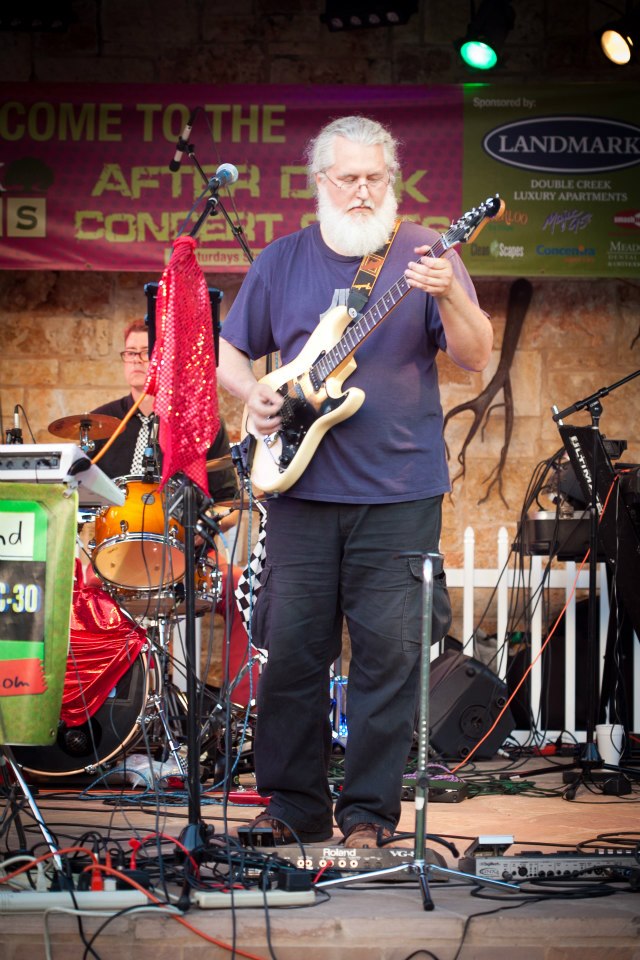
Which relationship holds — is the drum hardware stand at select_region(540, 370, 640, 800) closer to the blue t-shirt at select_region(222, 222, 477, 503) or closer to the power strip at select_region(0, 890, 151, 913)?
the blue t-shirt at select_region(222, 222, 477, 503)

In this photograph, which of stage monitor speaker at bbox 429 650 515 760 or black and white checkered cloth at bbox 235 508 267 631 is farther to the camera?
stage monitor speaker at bbox 429 650 515 760

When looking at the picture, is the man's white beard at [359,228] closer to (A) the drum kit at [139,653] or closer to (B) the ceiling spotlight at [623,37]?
(A) the drum kit at [139,653]

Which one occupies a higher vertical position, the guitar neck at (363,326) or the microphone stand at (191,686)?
the guitar neck at (363,326)

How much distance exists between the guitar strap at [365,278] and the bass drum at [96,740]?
2105mm

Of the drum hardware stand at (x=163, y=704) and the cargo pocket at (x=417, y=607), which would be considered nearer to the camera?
the cargo pocket at (x=417, y=607)

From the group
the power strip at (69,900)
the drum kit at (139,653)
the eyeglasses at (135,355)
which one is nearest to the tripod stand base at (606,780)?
the drum kit at (139,653)

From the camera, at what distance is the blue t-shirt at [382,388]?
3.12 metres

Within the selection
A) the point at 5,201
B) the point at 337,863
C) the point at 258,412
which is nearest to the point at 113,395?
the point at 5,201

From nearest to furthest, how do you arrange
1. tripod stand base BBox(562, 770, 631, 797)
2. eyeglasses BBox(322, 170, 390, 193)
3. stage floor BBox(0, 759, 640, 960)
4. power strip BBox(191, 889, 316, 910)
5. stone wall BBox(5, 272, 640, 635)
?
stage floor BBox(0, 759, 640, 960) < power strip BBox(191, 889, 316, 910) < eyeglasses BBox(322, 170, 390, 193) < tripod stand base BBox(562, 770, 631, 797) < stone wall BBox(5, 272, 640, 635)

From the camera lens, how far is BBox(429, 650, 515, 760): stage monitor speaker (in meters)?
5.29

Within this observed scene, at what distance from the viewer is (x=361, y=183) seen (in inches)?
126

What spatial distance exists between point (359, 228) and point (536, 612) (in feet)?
10.5

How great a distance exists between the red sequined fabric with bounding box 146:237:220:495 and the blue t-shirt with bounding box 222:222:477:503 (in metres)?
0.53

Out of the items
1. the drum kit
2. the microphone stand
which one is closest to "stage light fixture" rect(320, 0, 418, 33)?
the drum kit
